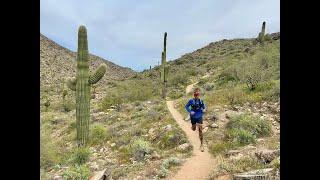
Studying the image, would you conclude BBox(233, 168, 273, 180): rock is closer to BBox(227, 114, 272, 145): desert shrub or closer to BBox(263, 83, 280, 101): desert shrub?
BBox(227, 114, 272, 145): desert shrub

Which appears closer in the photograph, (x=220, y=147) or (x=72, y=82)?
(x=220, y=147)

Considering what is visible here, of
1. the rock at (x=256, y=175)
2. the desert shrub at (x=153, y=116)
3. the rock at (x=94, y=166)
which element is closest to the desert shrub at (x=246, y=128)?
the rock at (x=256, y=175)

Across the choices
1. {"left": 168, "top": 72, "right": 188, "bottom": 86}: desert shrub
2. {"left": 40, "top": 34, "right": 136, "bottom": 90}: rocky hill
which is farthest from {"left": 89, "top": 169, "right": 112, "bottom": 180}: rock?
{"left": 40, "top": 34, "right": 136, "bottom": 90}: rocky hill

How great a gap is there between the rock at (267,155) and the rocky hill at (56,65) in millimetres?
42841

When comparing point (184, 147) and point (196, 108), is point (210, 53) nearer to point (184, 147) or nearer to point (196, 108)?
point (184, 147)

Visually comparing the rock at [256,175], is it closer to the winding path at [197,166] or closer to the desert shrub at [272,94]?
the winding path at [197,166]

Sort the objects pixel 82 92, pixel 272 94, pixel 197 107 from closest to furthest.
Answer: pixel 197 107 < pixel 82 92 < pixel 272 94

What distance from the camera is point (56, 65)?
188ft

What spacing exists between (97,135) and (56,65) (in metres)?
43.0

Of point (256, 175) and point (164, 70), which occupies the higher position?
point (164, 70)

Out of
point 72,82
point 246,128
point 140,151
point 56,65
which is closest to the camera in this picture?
point 140,151

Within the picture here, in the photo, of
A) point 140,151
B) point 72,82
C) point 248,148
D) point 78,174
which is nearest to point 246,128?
point 248,148

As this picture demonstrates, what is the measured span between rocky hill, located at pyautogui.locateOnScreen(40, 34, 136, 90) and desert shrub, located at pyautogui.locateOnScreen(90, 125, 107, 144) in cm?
3502

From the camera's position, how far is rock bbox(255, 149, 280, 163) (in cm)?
984
